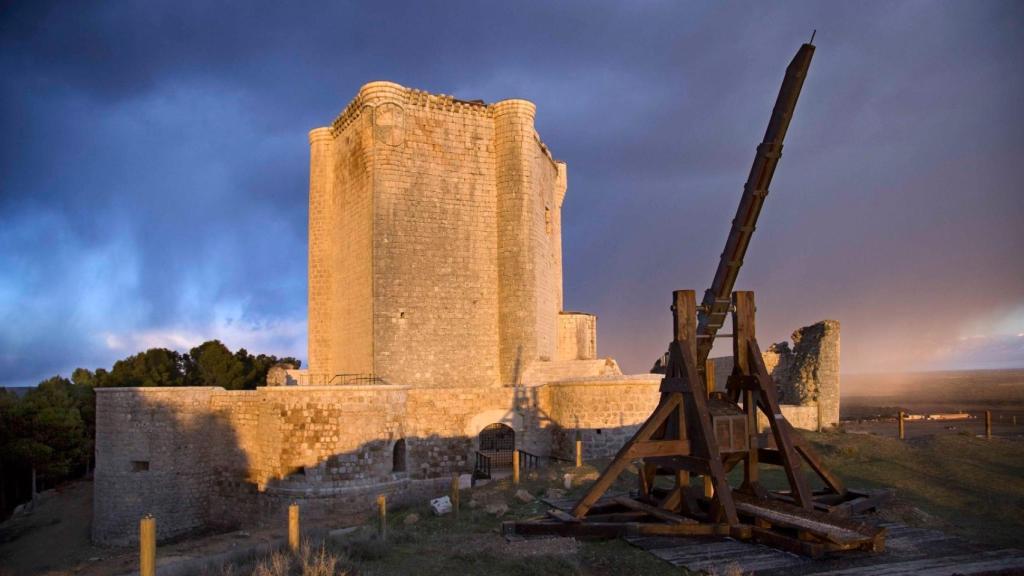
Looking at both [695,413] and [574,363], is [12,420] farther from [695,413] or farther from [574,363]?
[695,413]

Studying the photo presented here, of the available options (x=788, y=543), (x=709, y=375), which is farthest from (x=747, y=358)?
(x=788, y=543)

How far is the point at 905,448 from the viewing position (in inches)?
612

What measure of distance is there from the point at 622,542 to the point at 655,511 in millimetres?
789

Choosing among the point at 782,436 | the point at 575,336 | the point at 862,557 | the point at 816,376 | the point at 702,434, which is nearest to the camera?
the point at 862,557

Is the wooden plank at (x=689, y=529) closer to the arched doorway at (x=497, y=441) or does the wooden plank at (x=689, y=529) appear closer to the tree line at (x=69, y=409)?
the arched doorway at (x=497, y=441)

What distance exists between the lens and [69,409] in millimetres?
28781

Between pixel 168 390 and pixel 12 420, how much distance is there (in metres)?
14.7

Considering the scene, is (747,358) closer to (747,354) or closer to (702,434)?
(747,354)

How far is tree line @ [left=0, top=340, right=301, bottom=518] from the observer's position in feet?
87.8

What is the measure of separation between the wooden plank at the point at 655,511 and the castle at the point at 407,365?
8559 millimetres

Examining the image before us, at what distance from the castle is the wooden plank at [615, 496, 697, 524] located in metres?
8.56

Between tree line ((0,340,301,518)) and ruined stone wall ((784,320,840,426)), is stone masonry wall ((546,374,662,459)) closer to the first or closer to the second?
ruined stone wall ((784,320,840,426))

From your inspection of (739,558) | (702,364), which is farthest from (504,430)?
(739,558)

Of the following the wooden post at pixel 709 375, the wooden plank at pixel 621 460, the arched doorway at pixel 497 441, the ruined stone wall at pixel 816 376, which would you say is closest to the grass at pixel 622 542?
the wooden plank at pixel 621 460
